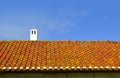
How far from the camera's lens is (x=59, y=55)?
84.1ft

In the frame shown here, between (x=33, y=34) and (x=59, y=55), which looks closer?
(x=59, y=55)

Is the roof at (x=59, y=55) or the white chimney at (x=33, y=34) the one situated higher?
the white chimney at (x=33, y=34)

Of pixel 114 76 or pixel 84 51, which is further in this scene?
pixel 84 51

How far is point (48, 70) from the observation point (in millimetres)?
22500

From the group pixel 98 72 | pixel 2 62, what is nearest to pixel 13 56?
pixel 2 62

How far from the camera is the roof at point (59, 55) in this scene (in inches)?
899

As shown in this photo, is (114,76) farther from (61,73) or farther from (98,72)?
(61,73)

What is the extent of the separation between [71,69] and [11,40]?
28.0 ft

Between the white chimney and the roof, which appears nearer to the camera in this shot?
the roof

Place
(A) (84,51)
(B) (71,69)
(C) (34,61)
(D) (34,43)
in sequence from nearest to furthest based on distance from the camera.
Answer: (B) (71,69), (C) (34,61), (A) (84,51), (D) (34,43)

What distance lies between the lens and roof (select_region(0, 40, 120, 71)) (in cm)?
2283

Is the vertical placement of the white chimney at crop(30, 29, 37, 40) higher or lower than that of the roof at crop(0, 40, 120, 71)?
higher

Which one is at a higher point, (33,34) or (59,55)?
(33,34)

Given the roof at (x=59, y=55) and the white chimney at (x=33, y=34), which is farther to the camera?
the white chimney at (x=33, y=34)
